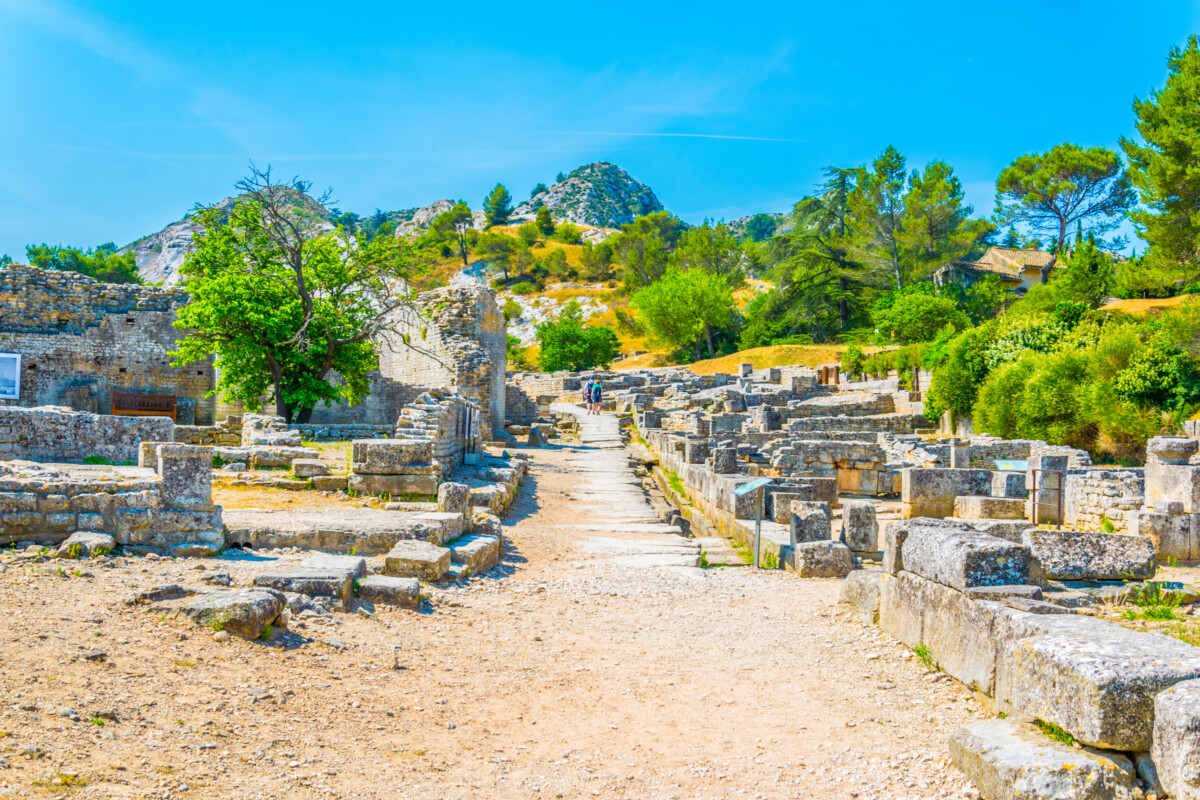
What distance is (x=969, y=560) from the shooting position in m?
4.90

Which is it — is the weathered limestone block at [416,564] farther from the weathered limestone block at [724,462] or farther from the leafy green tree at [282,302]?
the leafy green tree at [282,302]

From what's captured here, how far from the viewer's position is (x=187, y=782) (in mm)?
3100

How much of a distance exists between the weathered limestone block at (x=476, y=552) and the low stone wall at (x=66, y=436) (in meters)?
5.81

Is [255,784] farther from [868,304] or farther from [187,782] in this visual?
[868,304]

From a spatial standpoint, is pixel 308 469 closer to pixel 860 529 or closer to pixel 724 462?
pixel 724 462

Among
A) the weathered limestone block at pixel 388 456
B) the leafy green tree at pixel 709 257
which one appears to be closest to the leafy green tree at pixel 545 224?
the leafy green tree at pixel 709 257

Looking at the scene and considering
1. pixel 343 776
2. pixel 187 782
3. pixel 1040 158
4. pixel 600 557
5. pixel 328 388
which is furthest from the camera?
pixel 1040 158

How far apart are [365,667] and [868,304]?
48.2 m

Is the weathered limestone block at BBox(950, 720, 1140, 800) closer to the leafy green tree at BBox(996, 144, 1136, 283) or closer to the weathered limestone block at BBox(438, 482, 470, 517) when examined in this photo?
the weathered limestone block at BBox(438, 482, 470, 517)

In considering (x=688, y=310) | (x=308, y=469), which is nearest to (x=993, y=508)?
(x=308, y=469)

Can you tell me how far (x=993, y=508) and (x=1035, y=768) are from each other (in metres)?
8.42

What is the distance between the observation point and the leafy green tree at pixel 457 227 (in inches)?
3497

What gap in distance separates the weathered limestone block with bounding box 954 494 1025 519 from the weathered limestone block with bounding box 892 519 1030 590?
19.6 feet

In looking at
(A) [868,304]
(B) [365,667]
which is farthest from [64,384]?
(A) [868,304]
